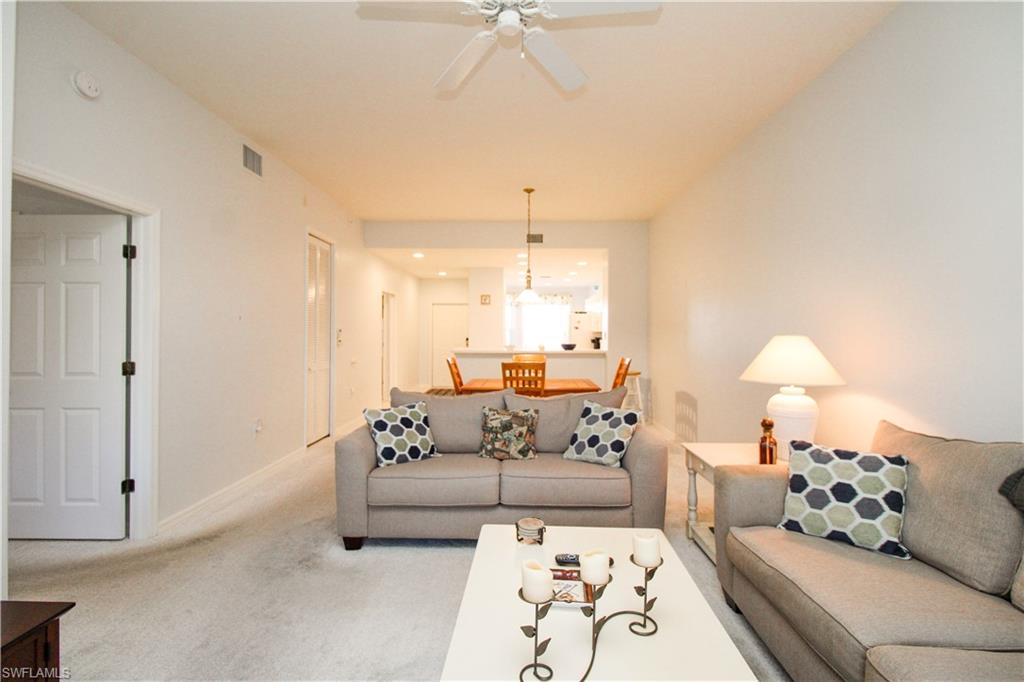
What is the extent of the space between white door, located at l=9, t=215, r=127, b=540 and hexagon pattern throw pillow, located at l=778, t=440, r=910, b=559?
357 centimetres

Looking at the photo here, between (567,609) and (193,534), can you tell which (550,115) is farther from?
(193,534)

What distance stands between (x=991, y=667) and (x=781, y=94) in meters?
3.15

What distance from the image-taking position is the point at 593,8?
1823 millimetres

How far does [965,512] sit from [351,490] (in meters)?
2.62

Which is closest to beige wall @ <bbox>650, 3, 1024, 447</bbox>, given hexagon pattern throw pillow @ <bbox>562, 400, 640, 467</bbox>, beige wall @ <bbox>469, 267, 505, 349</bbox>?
hexagon pattern throw pillow @ <bbox>562, 400, 640, 467</bbox>

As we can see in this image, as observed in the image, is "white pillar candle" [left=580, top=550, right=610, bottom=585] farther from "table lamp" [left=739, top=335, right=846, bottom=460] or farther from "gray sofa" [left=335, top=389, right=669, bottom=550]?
"table lamp" [left=739, top=335, right=846, bottom=460]

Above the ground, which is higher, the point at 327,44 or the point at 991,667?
the point at 327,44

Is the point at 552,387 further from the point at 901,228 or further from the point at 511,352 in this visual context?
the point at 901,228

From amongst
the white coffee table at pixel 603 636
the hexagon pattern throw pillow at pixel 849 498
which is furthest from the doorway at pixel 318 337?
the hexagon pattern throw pillow at pixel 849 498

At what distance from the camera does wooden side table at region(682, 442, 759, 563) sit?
2582mm

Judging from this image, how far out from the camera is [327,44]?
263 cm

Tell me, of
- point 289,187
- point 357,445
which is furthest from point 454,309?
point 357,445

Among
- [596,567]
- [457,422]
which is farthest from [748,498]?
[457,422]

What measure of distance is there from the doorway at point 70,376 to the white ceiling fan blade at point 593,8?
2.70m
